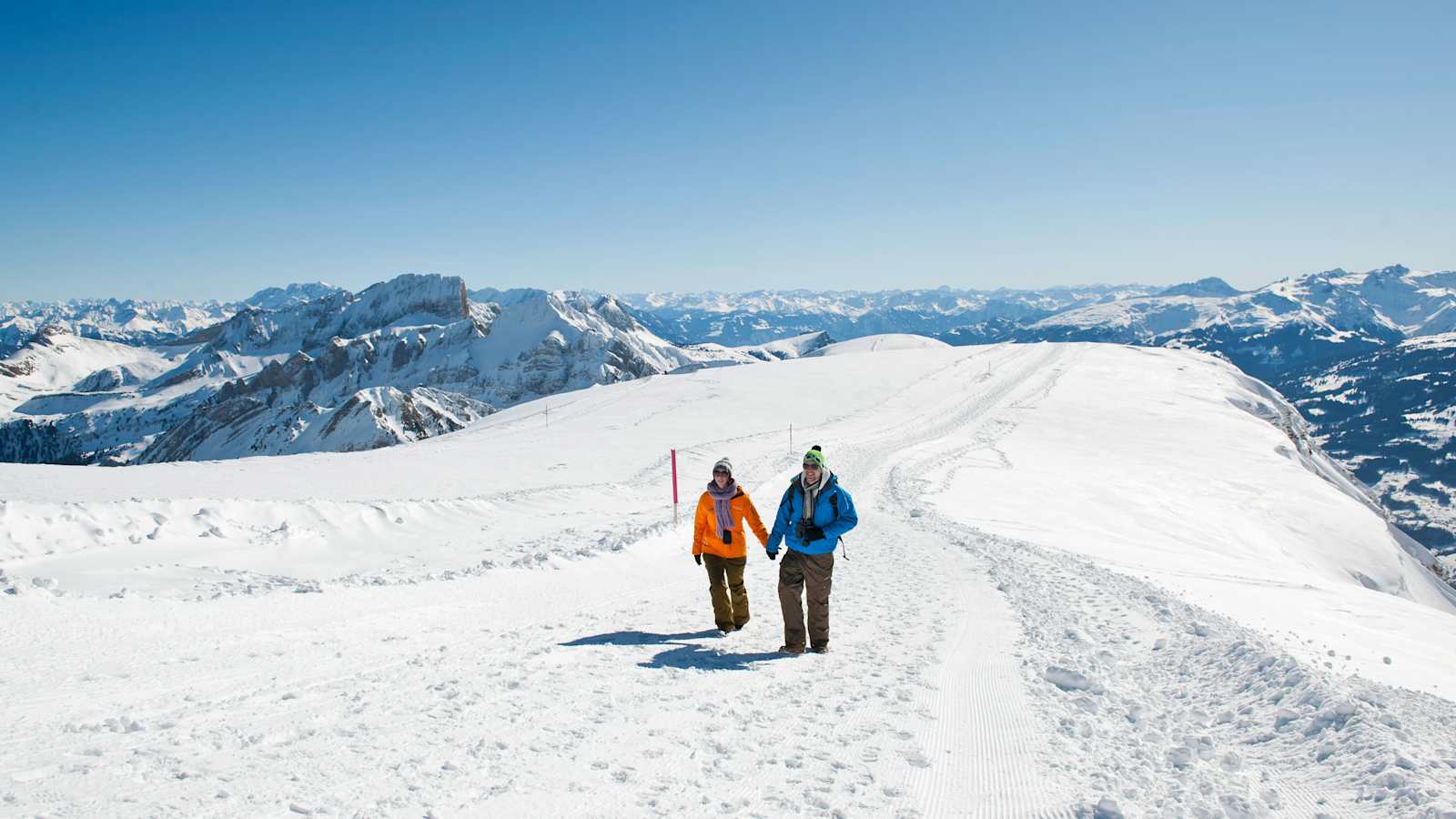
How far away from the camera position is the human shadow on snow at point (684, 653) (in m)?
7.75

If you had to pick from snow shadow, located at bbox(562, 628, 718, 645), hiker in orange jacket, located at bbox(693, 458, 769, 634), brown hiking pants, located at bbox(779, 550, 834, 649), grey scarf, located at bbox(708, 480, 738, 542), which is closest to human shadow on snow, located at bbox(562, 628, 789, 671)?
snow shadow, located at bbox(562, 628, 718, 645)

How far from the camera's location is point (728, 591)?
9367mm

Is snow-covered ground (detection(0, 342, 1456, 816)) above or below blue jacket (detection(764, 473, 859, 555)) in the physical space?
below

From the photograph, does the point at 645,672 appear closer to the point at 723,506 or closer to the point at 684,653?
the point at 684,653

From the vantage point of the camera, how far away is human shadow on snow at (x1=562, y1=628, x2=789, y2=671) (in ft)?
25.4

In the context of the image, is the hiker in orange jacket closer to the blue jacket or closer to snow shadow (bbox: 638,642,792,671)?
the blue jacket

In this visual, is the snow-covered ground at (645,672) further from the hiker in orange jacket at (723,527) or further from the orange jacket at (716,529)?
the orange jacket at (716,529)

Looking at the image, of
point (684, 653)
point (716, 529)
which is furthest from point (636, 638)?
point (716, 529)

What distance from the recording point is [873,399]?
2029 inches

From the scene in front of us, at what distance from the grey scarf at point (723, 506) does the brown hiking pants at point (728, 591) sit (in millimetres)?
392

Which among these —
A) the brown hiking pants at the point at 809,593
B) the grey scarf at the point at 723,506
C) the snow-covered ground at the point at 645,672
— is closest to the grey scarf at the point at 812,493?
the brown hiking pants at the point at 809,593

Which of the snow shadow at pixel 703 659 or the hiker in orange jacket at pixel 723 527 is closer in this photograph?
the snow shadow at pixel 703 659

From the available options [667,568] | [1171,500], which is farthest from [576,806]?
[1171,500]

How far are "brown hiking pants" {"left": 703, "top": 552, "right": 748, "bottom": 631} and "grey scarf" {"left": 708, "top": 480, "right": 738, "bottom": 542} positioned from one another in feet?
1.29
